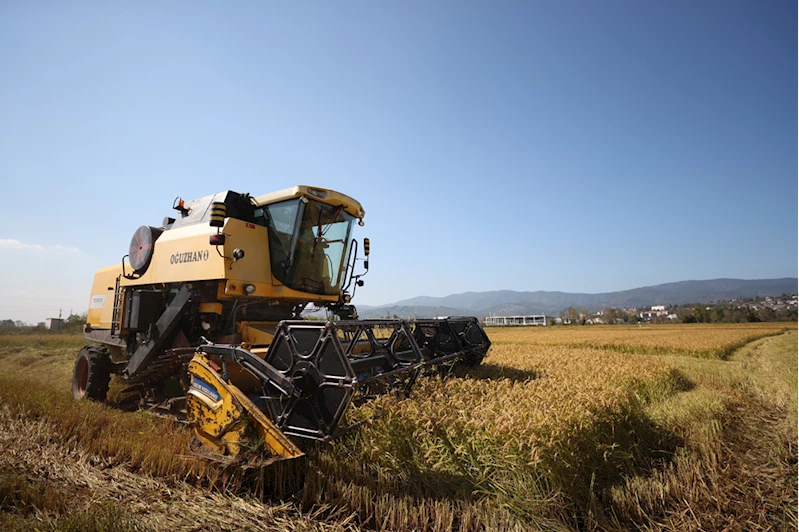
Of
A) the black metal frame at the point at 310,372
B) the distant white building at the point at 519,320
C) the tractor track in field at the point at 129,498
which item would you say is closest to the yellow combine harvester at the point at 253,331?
the black metal frame at the point at 310,372

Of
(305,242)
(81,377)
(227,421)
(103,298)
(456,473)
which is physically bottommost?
(81,377)

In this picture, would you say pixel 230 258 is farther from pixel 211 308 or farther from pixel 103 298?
pixel 103 298

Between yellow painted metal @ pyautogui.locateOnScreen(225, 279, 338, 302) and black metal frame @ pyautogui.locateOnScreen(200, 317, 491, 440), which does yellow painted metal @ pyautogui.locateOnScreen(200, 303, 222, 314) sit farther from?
black metal frame @ pyautogui.locateOnScreen(200, 317, 491, 440)

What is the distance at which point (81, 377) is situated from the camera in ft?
22.0

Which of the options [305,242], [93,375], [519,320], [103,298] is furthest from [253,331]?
[519,320]

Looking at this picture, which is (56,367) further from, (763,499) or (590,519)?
(763,499)

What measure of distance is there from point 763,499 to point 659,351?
13301mm

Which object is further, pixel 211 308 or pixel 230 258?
pixel 211 308

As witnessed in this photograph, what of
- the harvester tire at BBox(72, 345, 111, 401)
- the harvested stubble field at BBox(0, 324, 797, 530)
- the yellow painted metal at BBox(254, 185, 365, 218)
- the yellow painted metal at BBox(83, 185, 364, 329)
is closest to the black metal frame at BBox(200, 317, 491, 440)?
the harvested stubble field at BBox(0, 324, 797, 530)

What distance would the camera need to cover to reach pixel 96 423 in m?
4.50

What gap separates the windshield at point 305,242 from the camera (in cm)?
528

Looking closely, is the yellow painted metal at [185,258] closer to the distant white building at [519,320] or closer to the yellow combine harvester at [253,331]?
the yellow combine harvester at [253,331]

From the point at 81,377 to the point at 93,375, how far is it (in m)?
0.78

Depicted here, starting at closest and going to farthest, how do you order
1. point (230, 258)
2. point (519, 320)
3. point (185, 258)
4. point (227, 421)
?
point (227, 421), point (230, 258), point (185, 258), point (519, 320)
